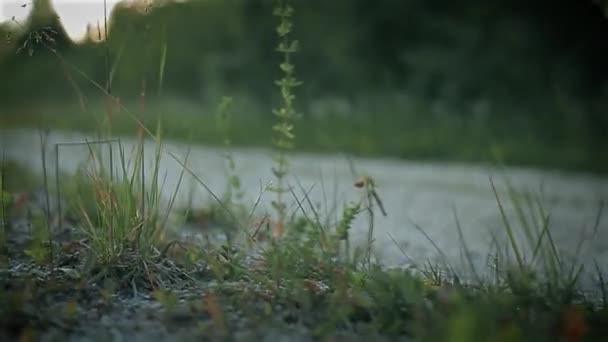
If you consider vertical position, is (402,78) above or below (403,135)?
above

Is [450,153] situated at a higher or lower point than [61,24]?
lower

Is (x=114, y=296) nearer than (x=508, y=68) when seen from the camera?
Yes

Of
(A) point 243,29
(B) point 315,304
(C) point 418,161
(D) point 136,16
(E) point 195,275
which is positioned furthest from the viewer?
(A) point 243,29

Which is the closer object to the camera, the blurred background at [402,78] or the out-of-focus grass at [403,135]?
the out-of-focus grass at [403,135]

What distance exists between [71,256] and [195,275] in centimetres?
41

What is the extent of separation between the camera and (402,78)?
12227 millimetres

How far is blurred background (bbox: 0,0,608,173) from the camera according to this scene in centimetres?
959

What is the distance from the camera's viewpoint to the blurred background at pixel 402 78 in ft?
31.5

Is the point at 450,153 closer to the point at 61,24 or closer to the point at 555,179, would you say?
the point at 555,179

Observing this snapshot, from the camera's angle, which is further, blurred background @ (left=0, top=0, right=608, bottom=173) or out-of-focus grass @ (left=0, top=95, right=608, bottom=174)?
blurred background @ (left=0, top=0, right=608, bottom=173)

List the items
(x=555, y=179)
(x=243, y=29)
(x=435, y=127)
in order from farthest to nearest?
1. (x=243, y=29)
2. (x=435, y=127)
3. (x=555, y=179)

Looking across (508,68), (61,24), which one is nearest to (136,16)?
(61,24)

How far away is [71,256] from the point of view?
254 cm

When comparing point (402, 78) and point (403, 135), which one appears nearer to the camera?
point (403, 135)
